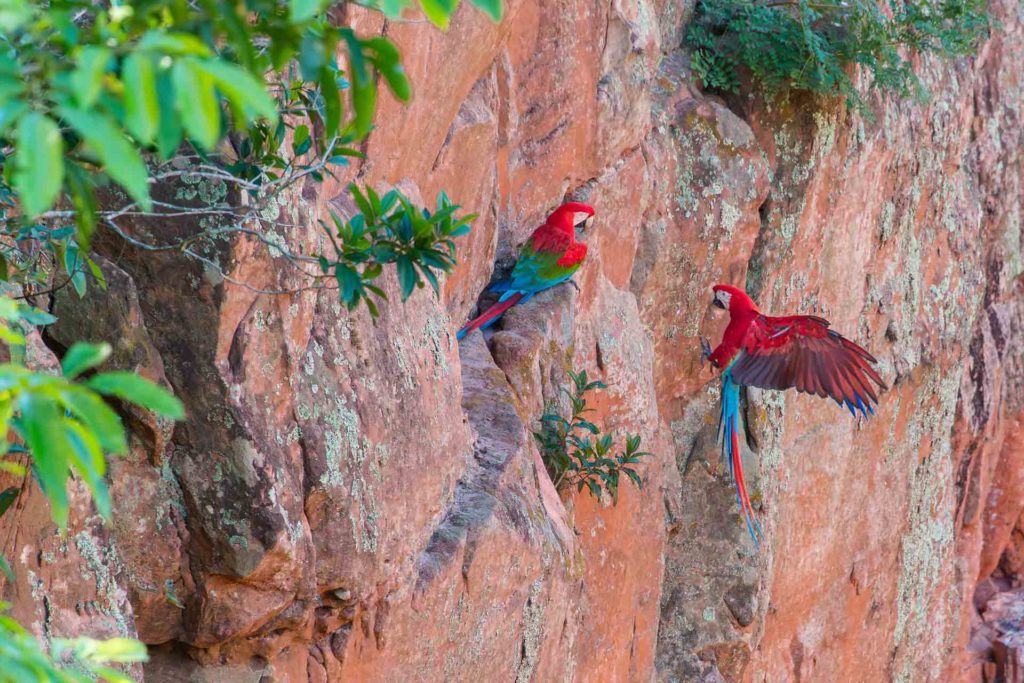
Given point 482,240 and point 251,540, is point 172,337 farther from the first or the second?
point 482,240

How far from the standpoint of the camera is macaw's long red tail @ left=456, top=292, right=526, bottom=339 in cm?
313

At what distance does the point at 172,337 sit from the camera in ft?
6.32

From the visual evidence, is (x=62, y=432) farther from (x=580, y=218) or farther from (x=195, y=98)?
(x=580, y=218)

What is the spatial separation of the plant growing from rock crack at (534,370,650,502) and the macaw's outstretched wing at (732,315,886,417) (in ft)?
2.36

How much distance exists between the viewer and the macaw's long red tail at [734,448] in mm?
4242

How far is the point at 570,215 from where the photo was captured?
3.19m

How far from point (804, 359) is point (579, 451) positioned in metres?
1.02

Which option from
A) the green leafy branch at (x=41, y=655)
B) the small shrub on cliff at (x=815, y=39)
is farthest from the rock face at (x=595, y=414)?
the green leafy branch at (x=41, y=655)

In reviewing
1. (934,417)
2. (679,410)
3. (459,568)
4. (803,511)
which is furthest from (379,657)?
(934,417)

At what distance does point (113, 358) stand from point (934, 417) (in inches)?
206

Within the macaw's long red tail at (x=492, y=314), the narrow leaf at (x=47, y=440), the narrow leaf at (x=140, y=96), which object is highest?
the macaw's long red tail at (x=492, y=314)

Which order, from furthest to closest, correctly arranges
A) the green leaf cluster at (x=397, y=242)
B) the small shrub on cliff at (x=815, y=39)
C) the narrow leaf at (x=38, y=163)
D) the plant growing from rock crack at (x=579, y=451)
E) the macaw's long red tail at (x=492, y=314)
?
the small shrub on cliff at (x=815, y=39), the plant growing from rock crack at (x=579, y=451), the macaw's long red tail at (x=492, y=314), the green leaf cluster at (x=397, y=242), the narrow leaf at (x=38, y=163)

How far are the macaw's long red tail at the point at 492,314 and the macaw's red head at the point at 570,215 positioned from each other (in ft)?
0.77

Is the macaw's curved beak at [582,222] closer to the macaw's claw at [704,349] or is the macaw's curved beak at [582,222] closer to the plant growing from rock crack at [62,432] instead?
the macaw's claw at [704,349]
